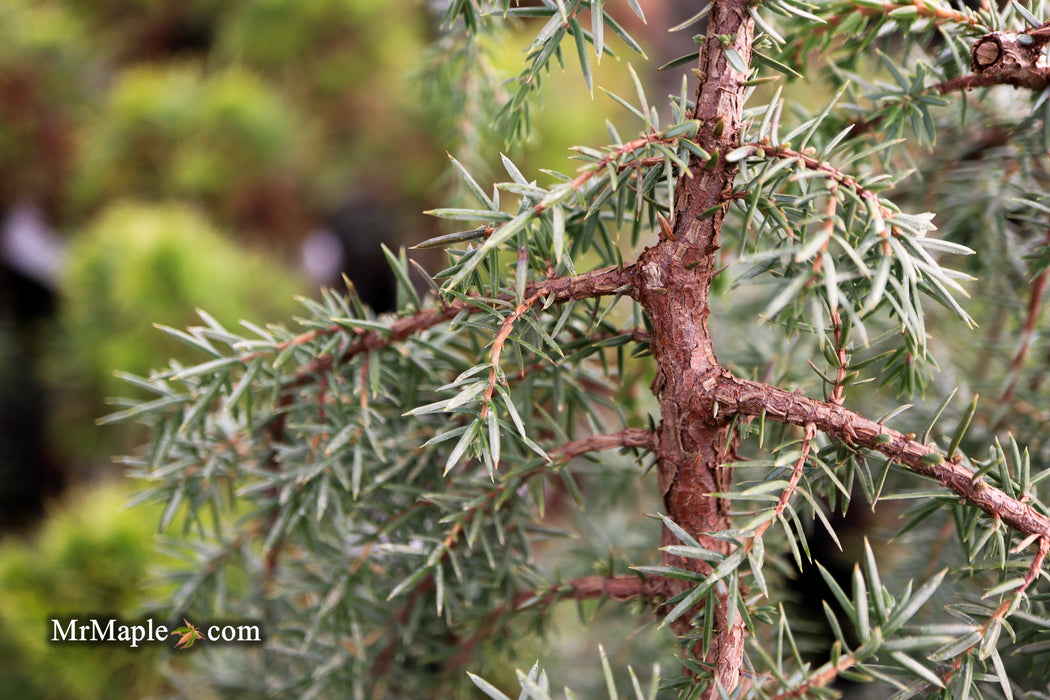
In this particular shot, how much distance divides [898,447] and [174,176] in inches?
40.4

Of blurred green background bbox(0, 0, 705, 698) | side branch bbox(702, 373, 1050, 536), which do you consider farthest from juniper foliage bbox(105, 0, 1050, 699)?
blurred green background bbox(0, 0, 705, 698)

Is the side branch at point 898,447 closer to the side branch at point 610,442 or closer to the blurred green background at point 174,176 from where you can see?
the side branch at point 610,442

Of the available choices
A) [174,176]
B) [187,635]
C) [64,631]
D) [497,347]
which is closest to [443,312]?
[497,347]

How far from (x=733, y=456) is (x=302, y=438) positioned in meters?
0.19

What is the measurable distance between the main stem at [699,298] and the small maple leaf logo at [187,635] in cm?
23

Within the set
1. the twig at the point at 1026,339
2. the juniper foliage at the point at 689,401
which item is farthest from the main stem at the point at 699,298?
the twig at the point at 1026,339

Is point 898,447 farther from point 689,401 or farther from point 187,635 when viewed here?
point 187,635

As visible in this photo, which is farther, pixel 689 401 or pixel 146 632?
pixel 146 632

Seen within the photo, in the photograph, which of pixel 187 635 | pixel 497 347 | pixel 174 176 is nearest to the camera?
pixel 497 347

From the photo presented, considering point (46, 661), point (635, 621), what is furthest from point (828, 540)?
point (46, 661)

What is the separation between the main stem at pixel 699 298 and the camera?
21 centimetres

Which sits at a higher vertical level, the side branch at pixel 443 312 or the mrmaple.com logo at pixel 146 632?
the side branch at pixel 443 312

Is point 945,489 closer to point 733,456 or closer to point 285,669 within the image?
point 733,456

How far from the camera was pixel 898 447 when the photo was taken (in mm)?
196
